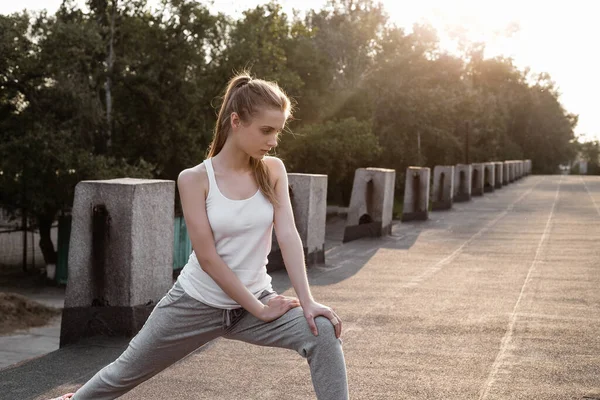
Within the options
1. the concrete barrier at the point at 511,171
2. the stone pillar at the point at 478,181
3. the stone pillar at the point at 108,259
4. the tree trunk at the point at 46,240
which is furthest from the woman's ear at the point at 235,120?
the concrete barrier at the point at 511,171

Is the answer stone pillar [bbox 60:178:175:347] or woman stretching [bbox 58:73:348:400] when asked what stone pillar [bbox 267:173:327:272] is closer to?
stone pillar [bbox 60:178:175:347]

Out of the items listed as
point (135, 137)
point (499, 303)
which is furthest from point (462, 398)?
point (135, 137)

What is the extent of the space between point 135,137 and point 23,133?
589cm

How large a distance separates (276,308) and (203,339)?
0.37 metres

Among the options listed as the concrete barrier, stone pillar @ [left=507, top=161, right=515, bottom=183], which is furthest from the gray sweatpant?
stone pillar @ [left=507, top=161, right=515, bottom=183]

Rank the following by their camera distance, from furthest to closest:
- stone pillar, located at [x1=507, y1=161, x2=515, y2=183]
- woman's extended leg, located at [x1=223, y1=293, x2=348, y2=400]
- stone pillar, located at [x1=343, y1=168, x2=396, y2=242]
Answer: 1. stone pillar, located at [x1=507, y1=161, x2=515, y2=183]
2. stone pillar, located at [x1=343, y1=168, x2=396, y2=242]
3. woman's extended leg, located at [x1=223, y1=293, x2=348, y2=400]

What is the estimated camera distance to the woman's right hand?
304cm

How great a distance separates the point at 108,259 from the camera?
5.92m

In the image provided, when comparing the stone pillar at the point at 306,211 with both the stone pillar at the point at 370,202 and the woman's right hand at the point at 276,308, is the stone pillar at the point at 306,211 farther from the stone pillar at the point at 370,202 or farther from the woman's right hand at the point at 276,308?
the woman's right hand at the point at 276,308

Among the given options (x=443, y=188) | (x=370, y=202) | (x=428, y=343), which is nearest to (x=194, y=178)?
(x=428, y=343)

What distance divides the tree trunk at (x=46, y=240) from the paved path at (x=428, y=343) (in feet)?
73.0

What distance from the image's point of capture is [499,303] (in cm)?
742

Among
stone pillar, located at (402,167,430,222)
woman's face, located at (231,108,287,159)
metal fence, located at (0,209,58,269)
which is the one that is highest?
woman's face, located at (231,108,287,159)

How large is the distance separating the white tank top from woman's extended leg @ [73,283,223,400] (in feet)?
0.20
